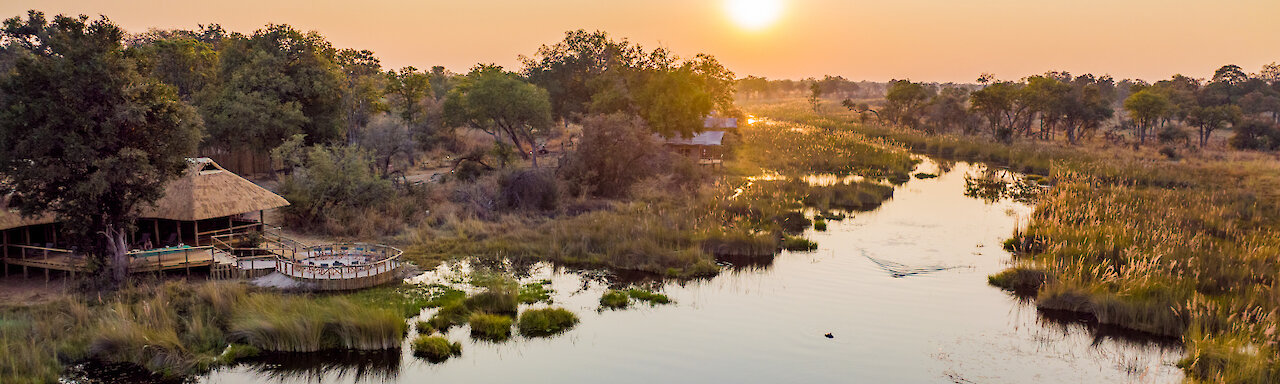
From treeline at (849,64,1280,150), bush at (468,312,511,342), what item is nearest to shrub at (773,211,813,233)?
bush at (468,312,511,342)

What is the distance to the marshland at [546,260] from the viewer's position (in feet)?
54.6

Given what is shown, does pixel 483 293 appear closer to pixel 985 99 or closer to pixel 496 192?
pixel 496 192

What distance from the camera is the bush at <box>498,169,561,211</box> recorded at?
34.4 m

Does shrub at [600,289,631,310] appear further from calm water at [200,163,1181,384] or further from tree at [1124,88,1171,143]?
tree at [1124,88,1171,143]

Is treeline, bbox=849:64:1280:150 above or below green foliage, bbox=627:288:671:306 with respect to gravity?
above

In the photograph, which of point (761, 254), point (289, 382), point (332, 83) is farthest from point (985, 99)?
point (289, 382)

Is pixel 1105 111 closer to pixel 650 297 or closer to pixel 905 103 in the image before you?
pixel 905 103

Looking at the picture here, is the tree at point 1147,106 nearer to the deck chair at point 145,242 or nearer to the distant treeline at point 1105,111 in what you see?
the distant treeline at point 1105,111

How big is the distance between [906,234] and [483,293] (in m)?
18.1

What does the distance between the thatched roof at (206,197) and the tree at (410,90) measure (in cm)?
2413

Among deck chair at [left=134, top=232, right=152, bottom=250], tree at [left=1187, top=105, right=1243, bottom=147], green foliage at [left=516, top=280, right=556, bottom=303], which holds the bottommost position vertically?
green foliage at [left=516, top=280, right=556, bottom=303]

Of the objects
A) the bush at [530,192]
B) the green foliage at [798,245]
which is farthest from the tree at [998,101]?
the bush at [530,192]

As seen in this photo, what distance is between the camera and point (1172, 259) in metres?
21.7

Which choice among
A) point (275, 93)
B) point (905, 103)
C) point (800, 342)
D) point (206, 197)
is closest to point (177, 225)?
point (206, 197)
